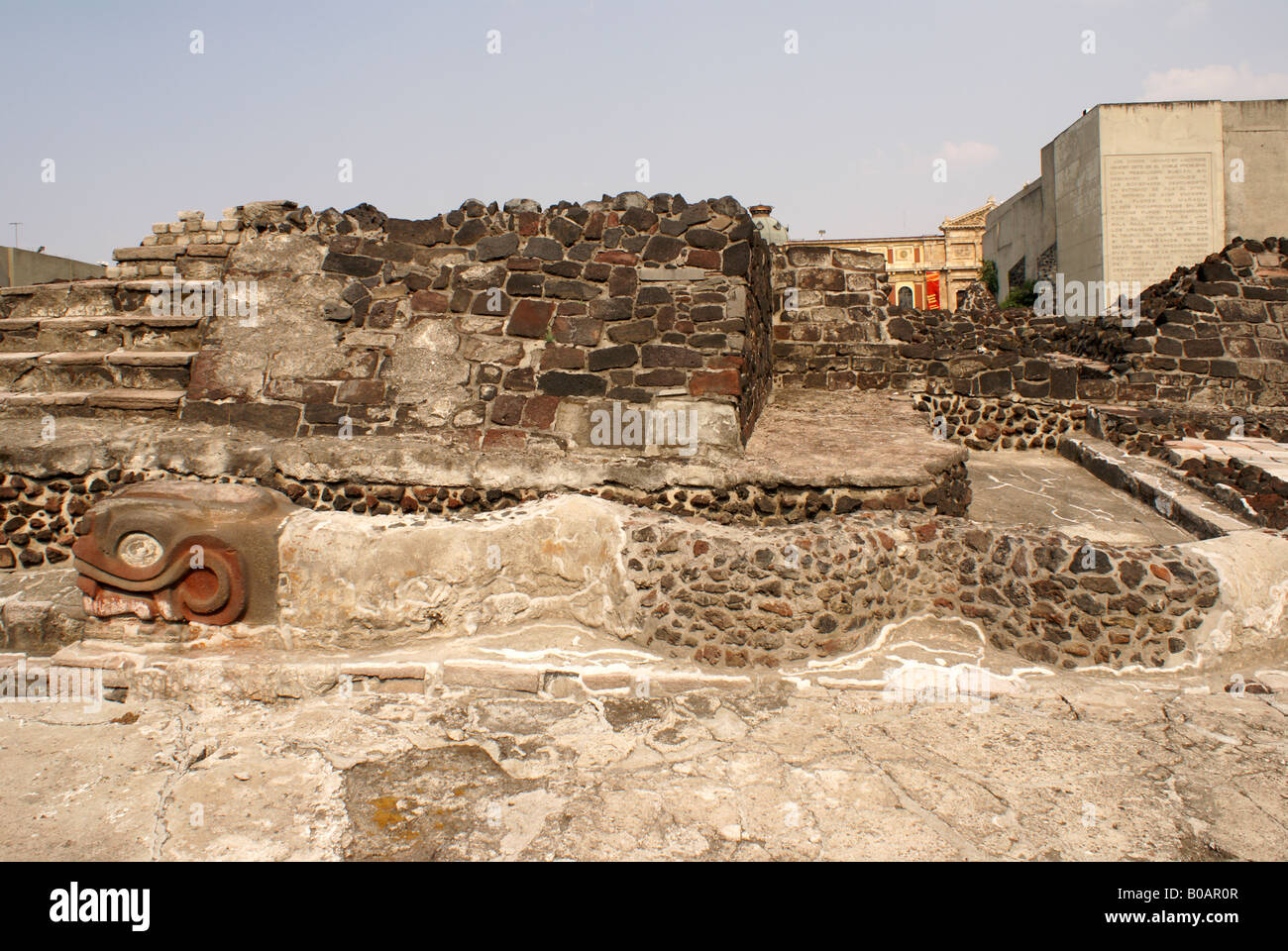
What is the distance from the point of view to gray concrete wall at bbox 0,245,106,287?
12570mm

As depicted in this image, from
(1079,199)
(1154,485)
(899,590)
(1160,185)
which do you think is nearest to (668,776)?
(899,590)

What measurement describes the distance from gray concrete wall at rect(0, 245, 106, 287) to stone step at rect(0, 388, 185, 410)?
754 centimetres

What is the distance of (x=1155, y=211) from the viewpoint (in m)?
16.8

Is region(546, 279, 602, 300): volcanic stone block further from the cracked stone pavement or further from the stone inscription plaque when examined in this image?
the stone inscription plaque

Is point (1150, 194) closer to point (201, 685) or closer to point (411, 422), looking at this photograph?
point (411, 422)

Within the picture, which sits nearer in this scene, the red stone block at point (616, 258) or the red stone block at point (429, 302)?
the red stone block at point (616, 258)

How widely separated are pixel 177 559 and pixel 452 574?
131 cm

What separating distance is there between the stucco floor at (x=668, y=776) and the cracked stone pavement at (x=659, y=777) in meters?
0.01

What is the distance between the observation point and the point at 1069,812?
9.10ft

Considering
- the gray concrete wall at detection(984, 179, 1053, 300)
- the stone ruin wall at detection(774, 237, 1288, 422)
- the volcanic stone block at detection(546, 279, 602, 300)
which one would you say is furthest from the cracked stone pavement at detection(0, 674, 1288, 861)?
the gray concrete wall at detection(984, 179, 1053, 300)

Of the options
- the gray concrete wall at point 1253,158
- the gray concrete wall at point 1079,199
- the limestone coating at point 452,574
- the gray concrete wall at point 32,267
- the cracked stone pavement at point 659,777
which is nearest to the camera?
the cracked stone pavement at point 659,777

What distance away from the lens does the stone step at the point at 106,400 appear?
5.71m

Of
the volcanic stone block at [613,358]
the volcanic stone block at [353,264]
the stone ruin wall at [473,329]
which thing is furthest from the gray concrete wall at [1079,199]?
the volcanic stone block at [353,264]

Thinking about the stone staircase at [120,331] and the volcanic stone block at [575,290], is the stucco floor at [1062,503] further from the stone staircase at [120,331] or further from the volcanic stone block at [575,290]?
the stone staircase at [120,331]
